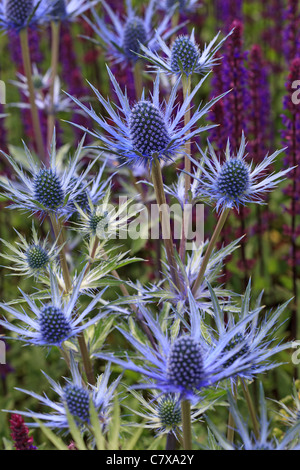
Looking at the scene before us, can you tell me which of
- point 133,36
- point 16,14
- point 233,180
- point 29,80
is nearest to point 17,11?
point 16,14

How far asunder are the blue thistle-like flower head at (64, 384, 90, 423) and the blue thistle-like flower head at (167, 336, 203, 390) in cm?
30

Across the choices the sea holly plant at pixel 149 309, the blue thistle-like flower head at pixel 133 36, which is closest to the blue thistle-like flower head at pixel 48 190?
the sea holly plant at pixel 149 309

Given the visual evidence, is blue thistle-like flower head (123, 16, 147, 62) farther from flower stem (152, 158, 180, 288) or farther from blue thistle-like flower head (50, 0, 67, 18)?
flower stem (152, 158, 180, 288)

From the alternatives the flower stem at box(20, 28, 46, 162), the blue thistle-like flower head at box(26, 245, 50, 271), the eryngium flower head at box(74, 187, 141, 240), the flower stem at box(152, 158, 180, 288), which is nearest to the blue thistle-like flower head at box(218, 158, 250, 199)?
the flower stem at box(152, 158, 180, 288)

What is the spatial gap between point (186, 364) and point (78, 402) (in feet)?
1.25

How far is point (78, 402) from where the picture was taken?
1.40m

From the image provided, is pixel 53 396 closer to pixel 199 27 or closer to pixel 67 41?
pixel 67 41

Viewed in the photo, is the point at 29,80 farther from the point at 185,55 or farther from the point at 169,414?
the point at 169,414

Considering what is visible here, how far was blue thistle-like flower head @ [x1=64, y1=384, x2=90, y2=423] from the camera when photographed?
1.38m

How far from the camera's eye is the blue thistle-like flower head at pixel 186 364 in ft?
3.93

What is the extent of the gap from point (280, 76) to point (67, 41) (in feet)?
6.38

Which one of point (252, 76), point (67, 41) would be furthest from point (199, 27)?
point (252, 76)

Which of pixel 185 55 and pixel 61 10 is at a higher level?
pixel 61 10

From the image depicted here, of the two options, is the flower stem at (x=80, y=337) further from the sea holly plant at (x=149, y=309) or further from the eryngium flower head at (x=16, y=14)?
the eryngium flower head at (x=16, y=14)
